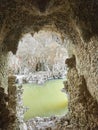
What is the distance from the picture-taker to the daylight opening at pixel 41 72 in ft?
27.8

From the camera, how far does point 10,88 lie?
193 inches

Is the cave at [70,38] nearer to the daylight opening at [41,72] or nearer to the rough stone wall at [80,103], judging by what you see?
the rough stone wall at [80,103]

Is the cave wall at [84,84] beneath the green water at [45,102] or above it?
above

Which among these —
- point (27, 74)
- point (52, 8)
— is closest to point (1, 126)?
point (52, 8)

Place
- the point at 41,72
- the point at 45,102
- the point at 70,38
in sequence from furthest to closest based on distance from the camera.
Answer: the point at 41,72 < the point at 45,102 < the point at 70,38

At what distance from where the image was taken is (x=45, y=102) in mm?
8219

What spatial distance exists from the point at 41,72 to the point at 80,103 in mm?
9138

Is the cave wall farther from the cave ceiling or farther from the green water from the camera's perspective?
the green water

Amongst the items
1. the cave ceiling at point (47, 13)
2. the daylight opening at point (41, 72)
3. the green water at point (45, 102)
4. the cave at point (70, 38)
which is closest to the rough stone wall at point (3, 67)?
the cave at point (70, 38)

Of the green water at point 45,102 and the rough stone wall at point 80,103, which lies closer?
the rough stone wall at point 80,103

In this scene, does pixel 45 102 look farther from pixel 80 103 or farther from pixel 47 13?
pixel 47 13

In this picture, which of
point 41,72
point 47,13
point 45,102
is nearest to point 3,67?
point 47,13

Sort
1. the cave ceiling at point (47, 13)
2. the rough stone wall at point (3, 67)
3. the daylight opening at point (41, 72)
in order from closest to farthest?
the cave ceiling at point (47, 13)
the rough stone wall at point (3, 67)
the daylight opening at point (41, 72)

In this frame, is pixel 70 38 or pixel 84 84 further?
pixel 70 38
